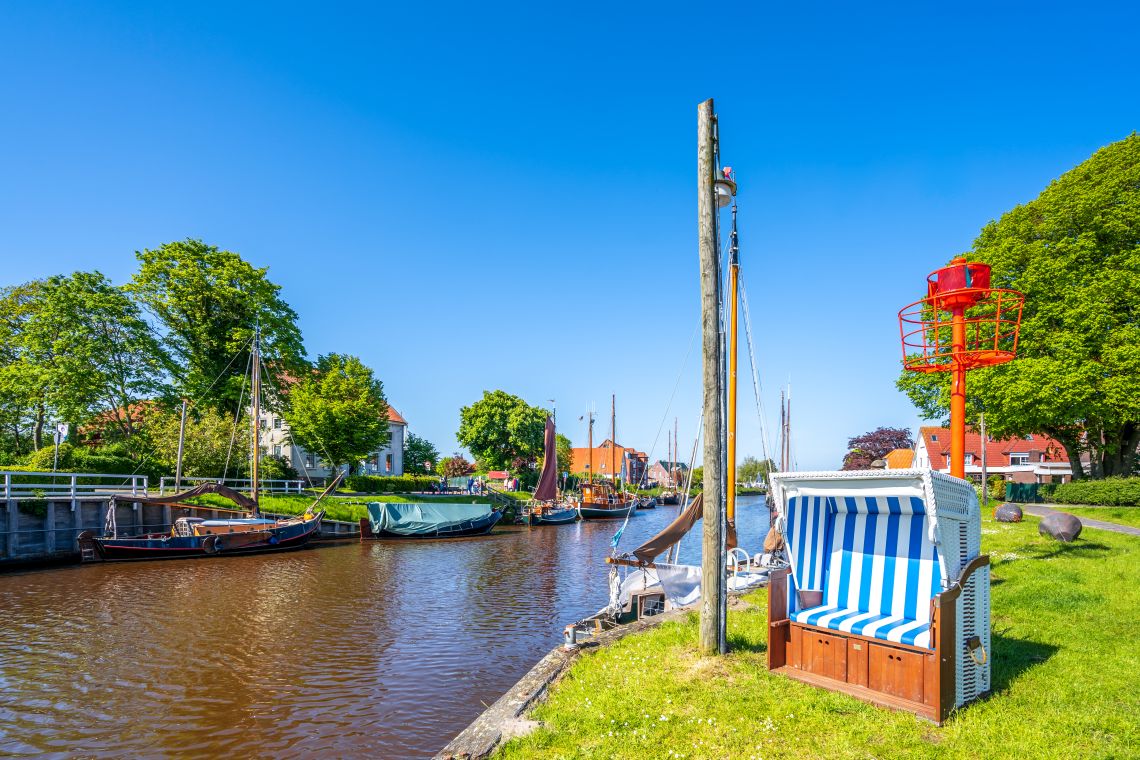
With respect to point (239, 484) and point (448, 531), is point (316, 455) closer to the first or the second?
point (239, 484)

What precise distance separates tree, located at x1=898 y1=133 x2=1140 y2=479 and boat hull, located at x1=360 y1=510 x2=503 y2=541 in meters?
27.4

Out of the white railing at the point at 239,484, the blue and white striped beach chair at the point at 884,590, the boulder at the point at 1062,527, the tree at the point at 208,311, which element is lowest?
the white railing at the point at 239,484

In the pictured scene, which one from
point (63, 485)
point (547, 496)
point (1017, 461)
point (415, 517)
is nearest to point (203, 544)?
point (63, 485)

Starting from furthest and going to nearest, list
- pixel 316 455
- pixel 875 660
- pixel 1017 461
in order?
1. pixel 316 455
2. pixel 1017 461
3. pixel 875 660

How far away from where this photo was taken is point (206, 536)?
27703mm

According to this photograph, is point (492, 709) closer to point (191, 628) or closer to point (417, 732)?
point (417, 732)

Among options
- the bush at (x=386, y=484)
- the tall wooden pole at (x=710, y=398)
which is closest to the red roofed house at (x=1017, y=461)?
the bush at (x=386, y=484)

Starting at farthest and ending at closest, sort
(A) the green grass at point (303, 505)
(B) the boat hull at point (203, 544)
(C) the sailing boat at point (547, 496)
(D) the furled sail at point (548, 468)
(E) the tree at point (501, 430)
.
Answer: (E) the tree at point (501, 430) < (D) the furled sail at point (548, 468) < (C) the sailing boat at point (547, 496) < (A) the green grass at point (303, 505) < (B) the boat hull at point (203, 544)

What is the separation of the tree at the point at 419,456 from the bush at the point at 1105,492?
71.6 m

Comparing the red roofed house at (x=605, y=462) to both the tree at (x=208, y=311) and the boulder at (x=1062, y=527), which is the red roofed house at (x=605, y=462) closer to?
the tree at (x=208, y=311)

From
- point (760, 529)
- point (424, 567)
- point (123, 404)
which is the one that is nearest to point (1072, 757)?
point (424, 567)

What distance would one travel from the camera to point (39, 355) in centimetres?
3906

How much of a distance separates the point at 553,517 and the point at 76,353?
34932 mm

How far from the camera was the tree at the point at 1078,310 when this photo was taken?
25.3 meters
